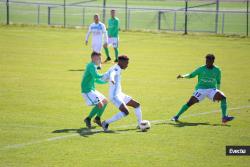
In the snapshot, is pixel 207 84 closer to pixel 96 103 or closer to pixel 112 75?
pixel 112 75

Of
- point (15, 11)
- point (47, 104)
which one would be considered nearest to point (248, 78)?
point (47, 104)

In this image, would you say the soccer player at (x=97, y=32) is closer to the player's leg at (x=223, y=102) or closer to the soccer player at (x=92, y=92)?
the player's leg at (x=223, y=102)

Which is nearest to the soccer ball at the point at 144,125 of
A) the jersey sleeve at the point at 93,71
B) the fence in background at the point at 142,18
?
the jersey sleeve at the point at 93,71

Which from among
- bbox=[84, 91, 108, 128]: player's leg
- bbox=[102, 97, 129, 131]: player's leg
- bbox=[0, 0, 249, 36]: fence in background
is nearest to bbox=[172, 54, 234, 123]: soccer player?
bbox=[102, 97, 129, 131]: player's leg

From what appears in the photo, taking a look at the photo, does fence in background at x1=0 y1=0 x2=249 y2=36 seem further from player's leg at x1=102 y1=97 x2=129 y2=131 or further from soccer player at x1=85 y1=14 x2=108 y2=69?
player's leg at x1=102 y1=97 x2=129 y2=131

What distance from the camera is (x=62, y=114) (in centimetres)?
1669

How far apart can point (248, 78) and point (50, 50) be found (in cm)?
1238

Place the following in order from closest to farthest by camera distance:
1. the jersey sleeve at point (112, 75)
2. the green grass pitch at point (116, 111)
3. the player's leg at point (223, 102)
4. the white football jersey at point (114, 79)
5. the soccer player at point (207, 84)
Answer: the green grass pitch at point (116, 111), the jersey sleeve at point (112, 75), the white football jersey at point (114, 79), the player's leg at point (223, 102), the soccer player at point (207, 84)

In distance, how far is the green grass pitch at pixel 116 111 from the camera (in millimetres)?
12328

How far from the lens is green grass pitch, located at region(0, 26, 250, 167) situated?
12328mm

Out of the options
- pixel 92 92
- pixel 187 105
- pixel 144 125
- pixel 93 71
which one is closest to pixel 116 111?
pixel 187 105

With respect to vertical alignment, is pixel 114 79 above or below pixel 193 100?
above

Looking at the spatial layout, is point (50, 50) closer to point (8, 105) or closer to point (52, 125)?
point (8, 105)

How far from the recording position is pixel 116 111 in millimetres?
17484
